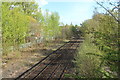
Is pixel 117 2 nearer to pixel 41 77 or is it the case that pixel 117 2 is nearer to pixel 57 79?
pixel 57 79

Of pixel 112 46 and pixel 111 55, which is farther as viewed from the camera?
pixel 112 46

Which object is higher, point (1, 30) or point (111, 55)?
point (1, 30)

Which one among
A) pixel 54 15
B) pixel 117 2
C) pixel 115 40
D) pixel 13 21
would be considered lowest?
pixel 115 40

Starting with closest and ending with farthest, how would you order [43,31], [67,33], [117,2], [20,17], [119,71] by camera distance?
[119,71], [117,2], [20,17], [43,31], [67,33]

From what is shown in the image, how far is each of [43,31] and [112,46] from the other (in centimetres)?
2062

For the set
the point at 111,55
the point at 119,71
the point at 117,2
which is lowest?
the point at 119,71

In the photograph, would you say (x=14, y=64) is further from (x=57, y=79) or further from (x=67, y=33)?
(x=67, y=33)

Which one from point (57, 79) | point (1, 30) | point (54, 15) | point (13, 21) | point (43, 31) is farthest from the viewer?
point (54, 15)

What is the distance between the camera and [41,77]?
26.7ft

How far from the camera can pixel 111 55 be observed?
161cm

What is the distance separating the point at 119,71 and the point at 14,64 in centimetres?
1045

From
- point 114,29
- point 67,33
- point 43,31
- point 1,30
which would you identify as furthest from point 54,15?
point 114,29

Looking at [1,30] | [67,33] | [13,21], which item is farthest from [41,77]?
[67,33]

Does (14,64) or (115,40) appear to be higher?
(115,40)
